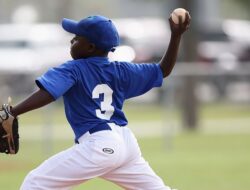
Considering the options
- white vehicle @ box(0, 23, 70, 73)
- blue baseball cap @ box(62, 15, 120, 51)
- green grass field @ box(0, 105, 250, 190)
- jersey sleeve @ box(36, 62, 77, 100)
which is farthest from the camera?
white vehicle @ box(0, 23, 70, 73)

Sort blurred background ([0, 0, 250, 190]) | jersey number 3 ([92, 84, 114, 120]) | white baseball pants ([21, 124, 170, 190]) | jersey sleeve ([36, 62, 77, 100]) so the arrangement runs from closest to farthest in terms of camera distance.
Answer: jersey sleeve ([36, 62, 77, 100]) → white baseball pants ([21, 124, 170, 190]) → jersey number 3 ([92, 84, 114, 120]) → blurred background ([0, 0, 250, 190])

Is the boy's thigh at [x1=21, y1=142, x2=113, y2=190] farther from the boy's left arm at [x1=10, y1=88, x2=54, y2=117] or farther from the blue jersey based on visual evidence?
the boy's left arm at [x1=10, y1=88, x2=54, y2=117]

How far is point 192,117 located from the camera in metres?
20.3

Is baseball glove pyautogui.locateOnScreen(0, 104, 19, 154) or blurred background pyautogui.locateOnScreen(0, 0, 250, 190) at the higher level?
baseball glove pyautogui.locateOnScreen(0, 104, 19, 154)

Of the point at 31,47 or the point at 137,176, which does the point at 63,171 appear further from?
the point at 31,47

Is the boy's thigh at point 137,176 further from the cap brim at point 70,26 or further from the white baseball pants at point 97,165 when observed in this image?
the cap brim at point 70,26

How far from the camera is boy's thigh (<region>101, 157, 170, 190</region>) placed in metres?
7.10

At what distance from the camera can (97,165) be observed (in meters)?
6.91

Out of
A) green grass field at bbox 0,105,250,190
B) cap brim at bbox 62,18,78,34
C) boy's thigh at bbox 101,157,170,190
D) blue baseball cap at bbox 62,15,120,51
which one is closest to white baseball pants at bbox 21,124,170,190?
boy's thigh at bbox 101,157,170,190

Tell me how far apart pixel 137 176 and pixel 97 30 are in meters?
1.10

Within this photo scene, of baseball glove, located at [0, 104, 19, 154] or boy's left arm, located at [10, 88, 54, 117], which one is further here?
baseball glove, located at [0, 104, 19, 154]

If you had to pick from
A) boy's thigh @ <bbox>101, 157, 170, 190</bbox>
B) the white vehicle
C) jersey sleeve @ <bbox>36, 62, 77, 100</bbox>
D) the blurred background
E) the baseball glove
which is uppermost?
jersey sleeve @ <bbox>36, 62, 77, 100</bbox>

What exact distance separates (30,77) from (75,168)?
10.7 m

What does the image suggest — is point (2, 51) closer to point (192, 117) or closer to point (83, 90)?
point (192, 117)
